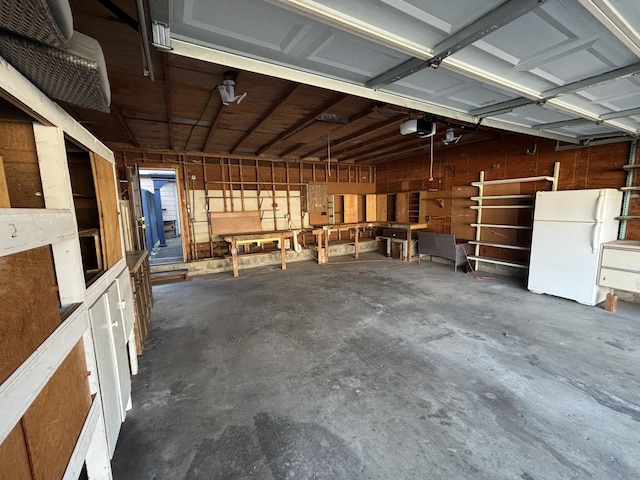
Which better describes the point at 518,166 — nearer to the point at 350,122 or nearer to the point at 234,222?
the point at 350,122

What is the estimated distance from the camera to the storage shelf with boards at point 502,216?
508 centimetres

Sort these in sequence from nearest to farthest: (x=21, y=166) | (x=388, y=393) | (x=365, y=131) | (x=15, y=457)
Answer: (x=15, y=457) → (x=21, y=166) → (x=388, y=393) → (x=365, y=131)

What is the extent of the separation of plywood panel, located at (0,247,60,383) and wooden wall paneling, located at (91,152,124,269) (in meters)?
0.82

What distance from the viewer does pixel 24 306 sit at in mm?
853

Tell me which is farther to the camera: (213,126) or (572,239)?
(213,126)

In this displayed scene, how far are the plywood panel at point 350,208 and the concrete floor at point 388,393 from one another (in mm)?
4573

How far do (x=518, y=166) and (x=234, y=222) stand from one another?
6382mm

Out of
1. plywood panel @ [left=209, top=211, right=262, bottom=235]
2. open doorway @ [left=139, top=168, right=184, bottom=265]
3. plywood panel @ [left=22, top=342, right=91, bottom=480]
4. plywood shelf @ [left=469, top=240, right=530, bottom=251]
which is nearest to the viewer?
plywood panel @ [left=22, top=342, right=91, bottom=480]

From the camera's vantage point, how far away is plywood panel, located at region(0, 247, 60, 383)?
74 centimetres

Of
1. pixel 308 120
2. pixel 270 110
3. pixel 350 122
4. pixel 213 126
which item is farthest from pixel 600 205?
pixel 213 126

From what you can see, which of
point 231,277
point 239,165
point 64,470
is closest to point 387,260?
point 231,277

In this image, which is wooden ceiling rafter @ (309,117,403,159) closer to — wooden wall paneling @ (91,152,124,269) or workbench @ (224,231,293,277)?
workbench @ (224,231,293,277)

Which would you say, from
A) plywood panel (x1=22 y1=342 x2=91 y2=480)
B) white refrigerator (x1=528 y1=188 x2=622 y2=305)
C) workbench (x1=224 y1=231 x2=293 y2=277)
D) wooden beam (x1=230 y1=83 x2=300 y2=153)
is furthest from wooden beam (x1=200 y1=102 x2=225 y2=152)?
white refrigerator (x1=528 y1=188 x2=622 y2=305)

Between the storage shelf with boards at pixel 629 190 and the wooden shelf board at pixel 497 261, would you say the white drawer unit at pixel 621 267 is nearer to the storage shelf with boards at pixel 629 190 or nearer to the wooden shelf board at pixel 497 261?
the storage shelf with boards at pixel 629 190
